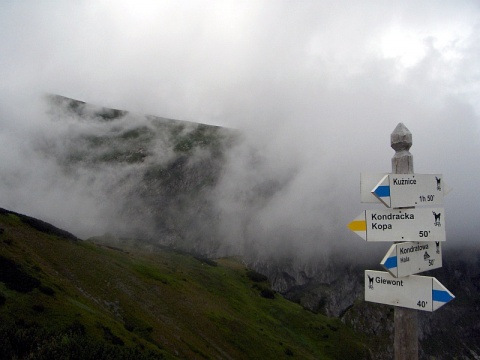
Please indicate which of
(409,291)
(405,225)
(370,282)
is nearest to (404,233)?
(405,225)

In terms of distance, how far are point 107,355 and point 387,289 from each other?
51.9ft

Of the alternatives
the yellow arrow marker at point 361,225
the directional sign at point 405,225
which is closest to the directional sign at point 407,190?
the directional sign at point 405,225

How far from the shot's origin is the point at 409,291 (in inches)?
285

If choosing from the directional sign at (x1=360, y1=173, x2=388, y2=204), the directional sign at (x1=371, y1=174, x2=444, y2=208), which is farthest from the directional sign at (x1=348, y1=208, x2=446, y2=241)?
the directional sign at (x1=360, y1=173, x2=388, y2=204)

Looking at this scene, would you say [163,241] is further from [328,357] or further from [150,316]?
[150,316]

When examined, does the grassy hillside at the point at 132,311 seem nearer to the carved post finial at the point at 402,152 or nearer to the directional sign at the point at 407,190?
the directional sign at the point at 407,190

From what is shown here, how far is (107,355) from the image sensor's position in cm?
1791

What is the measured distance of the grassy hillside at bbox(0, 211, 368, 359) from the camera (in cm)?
2509

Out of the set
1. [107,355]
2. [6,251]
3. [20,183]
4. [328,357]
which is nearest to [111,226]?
[20,183]

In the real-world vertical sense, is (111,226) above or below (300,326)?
above

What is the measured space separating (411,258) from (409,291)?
67 cm

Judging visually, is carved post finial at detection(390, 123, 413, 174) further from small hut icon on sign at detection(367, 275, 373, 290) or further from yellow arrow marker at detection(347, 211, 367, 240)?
small hut icon on sign at detection(367, 275, 373, 290)

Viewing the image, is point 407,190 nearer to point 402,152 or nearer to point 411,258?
point 402,152

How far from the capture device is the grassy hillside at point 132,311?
2509 centimetres
